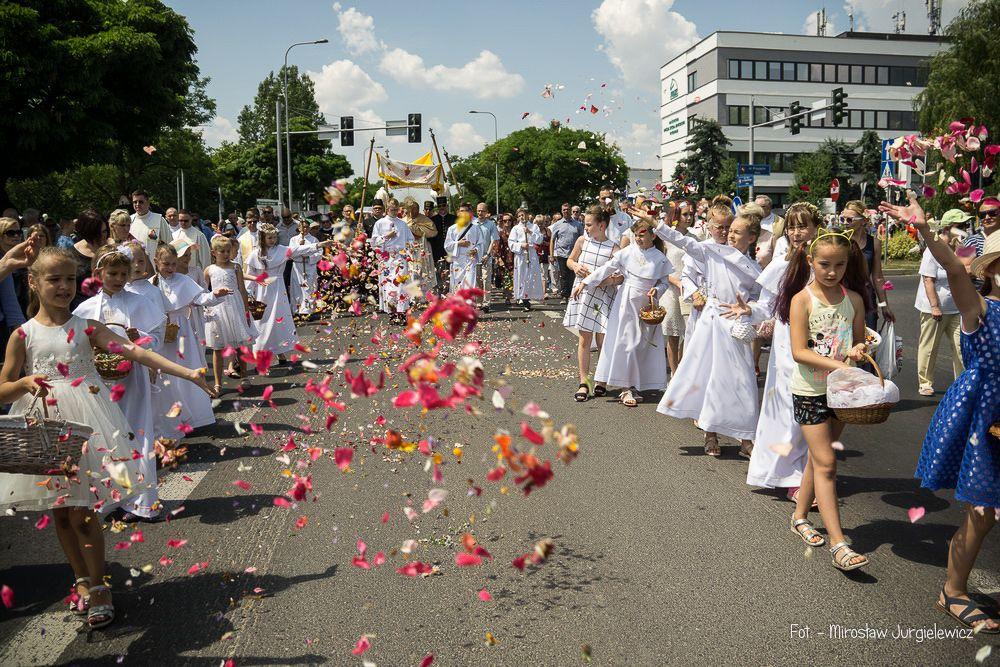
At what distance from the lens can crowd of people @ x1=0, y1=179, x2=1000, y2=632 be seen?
13.2 feet

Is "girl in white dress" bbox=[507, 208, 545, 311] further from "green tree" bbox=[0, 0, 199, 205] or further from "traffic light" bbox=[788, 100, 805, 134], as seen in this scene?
"green tree" bbox=[0, 0, 199, 205]

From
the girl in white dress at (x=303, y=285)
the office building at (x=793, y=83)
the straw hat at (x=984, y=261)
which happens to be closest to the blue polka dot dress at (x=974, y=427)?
the straw hat at (x=984, y=261)

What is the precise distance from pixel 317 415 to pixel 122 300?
3.06m

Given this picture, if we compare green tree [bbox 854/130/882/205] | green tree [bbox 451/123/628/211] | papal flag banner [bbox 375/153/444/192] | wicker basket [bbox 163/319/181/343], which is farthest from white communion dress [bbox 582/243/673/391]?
green tree [bbox 854/130/882/205]

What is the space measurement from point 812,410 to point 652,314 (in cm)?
371

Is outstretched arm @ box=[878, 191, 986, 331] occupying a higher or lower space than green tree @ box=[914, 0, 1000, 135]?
lower

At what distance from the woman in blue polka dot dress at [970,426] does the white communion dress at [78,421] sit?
13.0ft

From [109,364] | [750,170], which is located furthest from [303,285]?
[750,170]

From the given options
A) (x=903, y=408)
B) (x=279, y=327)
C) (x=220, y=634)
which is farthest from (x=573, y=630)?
(x=279, y=327)

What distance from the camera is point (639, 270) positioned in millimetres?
8852

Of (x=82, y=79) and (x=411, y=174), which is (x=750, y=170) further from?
(x=82, y=79)

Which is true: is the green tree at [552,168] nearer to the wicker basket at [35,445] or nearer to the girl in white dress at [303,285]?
the girl in white dress at [303,285]

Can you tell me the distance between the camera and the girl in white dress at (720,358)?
667 cm

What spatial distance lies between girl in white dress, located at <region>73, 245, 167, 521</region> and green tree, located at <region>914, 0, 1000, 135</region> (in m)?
34.1
